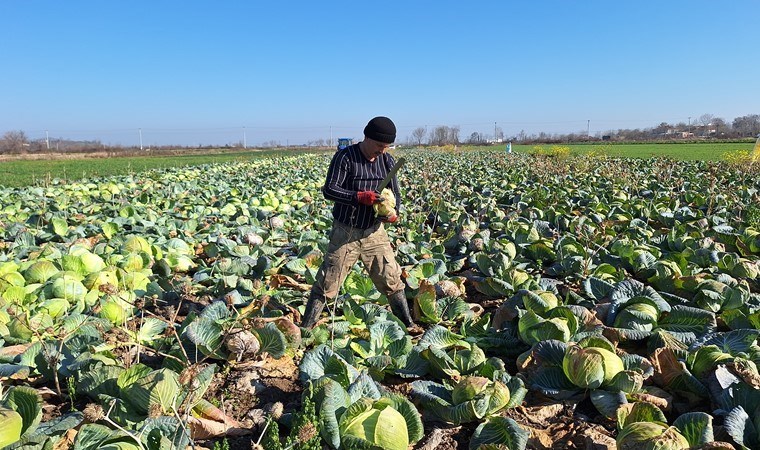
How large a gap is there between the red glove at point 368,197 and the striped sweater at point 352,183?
9cm

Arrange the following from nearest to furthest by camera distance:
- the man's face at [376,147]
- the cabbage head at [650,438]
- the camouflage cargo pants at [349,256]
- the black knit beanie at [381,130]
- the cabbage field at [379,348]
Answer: the cabbage head at [650,438], the cabbage field at [379,348], the black knit beanie at [381,130], the man's face at [376,147], the camouflage cargo pants at [349,256]

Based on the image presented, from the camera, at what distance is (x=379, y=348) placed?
365cm

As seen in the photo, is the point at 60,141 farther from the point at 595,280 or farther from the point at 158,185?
the point at 595,280

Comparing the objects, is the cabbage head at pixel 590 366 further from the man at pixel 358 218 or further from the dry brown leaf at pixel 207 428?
the dry brown leaf at pixel 207 428

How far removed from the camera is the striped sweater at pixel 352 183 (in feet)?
13.1

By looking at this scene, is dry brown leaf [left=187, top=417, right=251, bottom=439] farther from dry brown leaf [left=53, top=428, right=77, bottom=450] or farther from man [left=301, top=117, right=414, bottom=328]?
man [left=301, top=117, right=414, bottom=328]

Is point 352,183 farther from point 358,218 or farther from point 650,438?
point 650,438

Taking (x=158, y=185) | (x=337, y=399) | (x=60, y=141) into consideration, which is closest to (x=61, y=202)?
(x=158, y=185)

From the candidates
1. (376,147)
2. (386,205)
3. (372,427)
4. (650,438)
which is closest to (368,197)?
(386,205)

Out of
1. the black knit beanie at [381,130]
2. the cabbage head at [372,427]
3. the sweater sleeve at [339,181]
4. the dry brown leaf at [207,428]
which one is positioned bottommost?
the dry brown leaf at [207,428]

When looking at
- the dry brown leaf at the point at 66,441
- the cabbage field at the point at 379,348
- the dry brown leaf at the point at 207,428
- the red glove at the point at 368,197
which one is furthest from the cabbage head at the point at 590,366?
the dry brown leaf at the point at 66,441

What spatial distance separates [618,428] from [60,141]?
93529 mm

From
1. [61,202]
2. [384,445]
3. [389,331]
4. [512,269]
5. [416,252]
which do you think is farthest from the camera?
[61,202]

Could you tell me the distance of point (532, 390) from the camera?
3.36m
